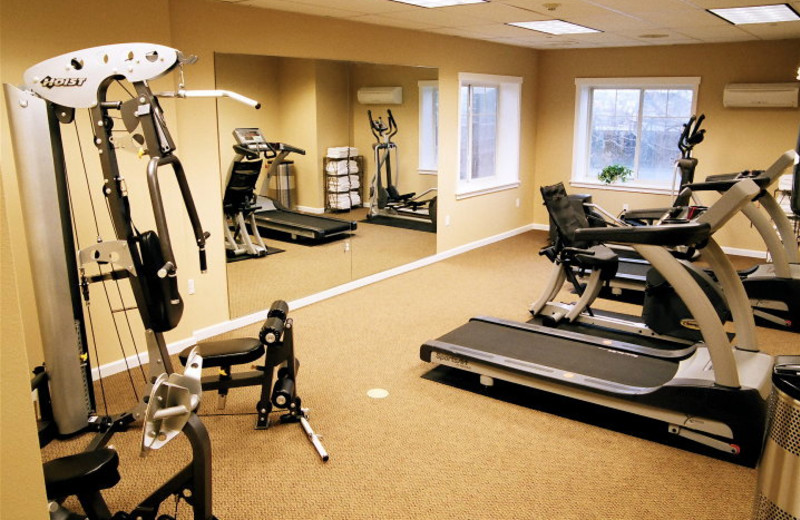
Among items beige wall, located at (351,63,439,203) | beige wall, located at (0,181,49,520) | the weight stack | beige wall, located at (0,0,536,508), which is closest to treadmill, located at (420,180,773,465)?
the weight stack

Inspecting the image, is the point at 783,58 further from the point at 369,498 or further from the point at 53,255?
the point at 53,255

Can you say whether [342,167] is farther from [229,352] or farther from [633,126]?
[633,126]

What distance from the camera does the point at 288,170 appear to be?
5.48m

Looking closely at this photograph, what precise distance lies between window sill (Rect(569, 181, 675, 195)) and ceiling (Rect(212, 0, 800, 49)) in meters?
1.81

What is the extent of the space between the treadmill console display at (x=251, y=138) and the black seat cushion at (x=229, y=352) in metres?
1.95

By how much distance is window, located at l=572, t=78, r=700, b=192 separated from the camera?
25.8 feet

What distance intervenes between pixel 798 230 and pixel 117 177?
6.61 metres

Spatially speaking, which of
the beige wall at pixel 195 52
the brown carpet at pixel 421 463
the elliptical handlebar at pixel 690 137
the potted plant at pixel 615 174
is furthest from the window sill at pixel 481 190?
the brown carpet at pixel 421 463

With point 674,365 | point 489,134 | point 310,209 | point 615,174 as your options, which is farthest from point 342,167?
point 615,174

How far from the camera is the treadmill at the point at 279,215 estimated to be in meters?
4.95

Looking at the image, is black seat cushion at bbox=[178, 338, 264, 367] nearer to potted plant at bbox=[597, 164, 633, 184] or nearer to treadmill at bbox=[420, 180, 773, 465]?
treadmill at bbox=[420, 180, 773, 465]

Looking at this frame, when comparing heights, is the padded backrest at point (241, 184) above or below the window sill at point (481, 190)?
above

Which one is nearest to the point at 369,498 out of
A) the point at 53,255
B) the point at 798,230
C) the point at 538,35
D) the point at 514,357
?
the point at 514,357

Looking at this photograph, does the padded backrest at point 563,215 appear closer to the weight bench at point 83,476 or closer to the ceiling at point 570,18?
the ceiling at point 570,18
